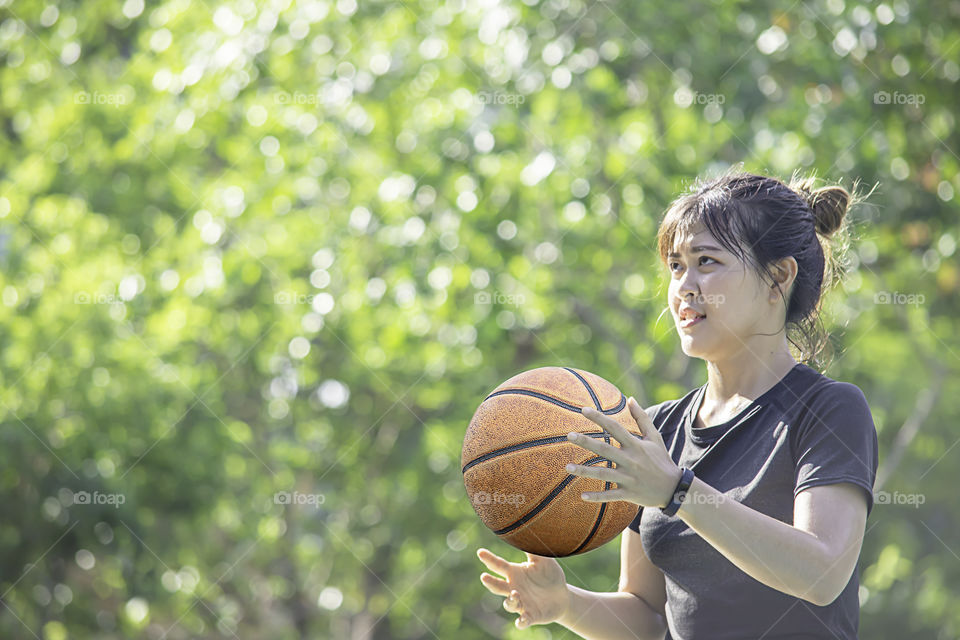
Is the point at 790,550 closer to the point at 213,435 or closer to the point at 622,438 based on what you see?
the point at 622,438

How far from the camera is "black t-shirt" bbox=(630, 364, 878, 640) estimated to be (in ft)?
7.11

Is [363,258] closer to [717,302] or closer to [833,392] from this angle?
[717,302]

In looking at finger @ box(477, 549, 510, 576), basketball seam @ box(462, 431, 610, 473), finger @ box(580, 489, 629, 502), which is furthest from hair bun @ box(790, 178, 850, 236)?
finger @ box(477, 549, 510, 576)

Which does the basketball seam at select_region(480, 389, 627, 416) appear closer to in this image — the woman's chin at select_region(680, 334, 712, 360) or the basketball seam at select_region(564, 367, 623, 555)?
the basketball seam at select_region(564, 367, 623, 555)

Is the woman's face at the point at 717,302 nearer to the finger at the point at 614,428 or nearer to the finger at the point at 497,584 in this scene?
the finger at the point at 614,428

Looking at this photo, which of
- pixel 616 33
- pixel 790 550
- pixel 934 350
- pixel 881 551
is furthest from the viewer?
pixel 881 551

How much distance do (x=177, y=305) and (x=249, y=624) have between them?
3.17 m

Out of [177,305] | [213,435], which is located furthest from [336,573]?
[177,305]

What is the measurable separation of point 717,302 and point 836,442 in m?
0.43

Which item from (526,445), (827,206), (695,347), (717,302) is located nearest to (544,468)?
(526,445)

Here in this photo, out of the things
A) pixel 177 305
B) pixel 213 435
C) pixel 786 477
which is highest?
pixel 786 477

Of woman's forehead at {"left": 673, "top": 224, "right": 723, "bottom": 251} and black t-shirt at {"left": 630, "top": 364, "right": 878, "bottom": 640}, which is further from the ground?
woman's forehead at {"left": 673, "top": 224, "right": 723, "bottom": 251}

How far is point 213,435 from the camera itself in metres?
8.17

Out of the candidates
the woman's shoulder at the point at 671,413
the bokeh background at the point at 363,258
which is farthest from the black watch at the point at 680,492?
the bokeh background at the point at 363,258
